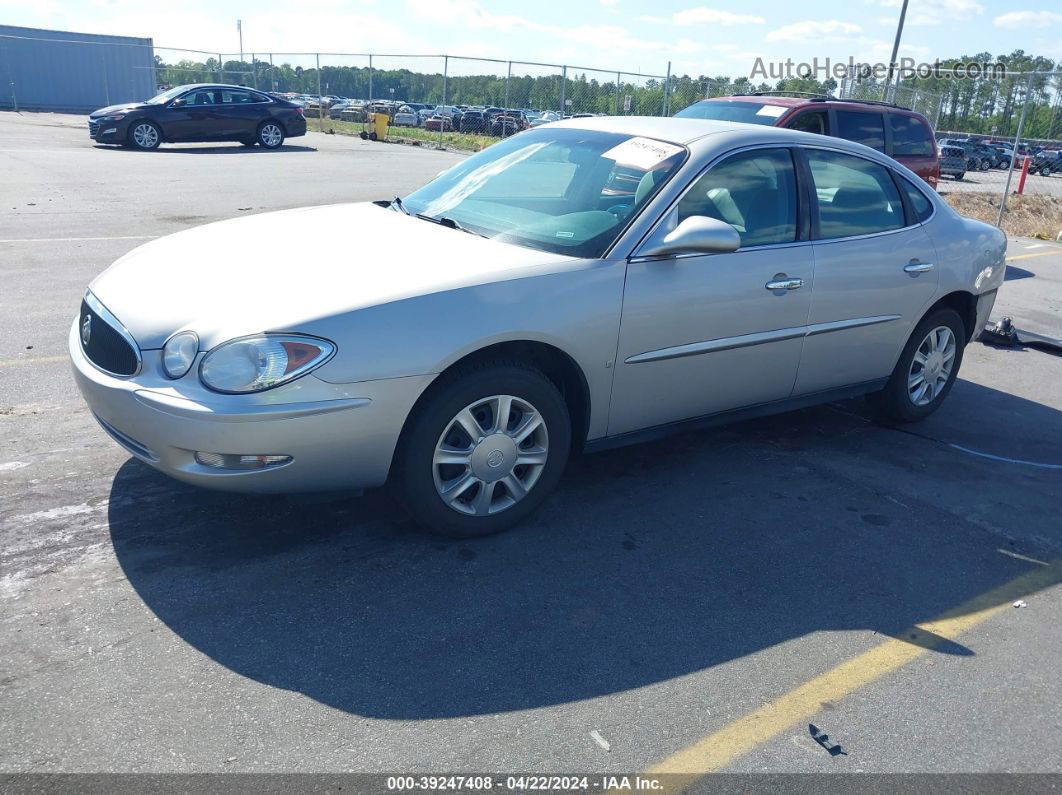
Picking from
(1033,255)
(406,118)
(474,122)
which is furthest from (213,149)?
(406,118)

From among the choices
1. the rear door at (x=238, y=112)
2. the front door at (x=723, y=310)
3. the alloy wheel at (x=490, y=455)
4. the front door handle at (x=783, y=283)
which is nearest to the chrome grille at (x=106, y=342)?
the alloy wheel at (x=490, y=455)

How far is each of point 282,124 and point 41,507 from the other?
19901 mm

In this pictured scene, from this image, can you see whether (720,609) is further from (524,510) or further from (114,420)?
(114,420)

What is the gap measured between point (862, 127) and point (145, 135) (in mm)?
15504

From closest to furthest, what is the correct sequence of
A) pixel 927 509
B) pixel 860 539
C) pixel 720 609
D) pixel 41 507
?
pixel 720 609
pixel 41 507
pixel 860 539
pixel 927 509

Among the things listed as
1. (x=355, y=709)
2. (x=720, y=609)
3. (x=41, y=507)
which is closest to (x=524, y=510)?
(x=720, y=609)

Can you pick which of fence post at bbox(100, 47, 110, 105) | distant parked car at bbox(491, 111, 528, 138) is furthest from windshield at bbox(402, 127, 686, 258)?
fence post at bbox(100, 47, 110, 105)

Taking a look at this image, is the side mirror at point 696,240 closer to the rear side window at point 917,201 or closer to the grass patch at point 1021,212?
the rear side window at point 917,201

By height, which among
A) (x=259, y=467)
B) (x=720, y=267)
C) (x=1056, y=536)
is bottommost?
(x=1056, y=536)

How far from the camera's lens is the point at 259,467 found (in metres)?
3.37

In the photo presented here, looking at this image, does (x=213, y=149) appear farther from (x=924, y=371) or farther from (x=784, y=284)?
(x=784, y=284)

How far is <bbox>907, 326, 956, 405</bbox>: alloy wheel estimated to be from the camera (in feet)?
18.8

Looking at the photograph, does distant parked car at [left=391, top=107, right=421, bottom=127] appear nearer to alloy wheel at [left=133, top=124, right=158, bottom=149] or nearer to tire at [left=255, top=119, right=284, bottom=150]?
tire at [left=255, top=119, right=284, bottom=150]

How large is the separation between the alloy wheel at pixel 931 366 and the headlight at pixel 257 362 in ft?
12.7
